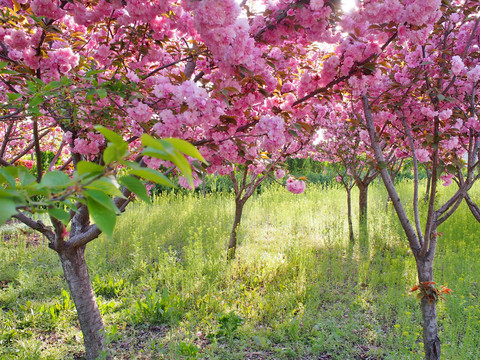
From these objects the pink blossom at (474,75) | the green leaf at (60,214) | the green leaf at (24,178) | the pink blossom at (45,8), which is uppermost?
the pink blossom at (45,8)

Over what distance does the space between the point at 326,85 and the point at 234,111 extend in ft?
1.63

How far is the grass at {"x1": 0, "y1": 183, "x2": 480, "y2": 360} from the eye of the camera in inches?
103

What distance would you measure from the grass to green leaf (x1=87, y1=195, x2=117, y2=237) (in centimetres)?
205

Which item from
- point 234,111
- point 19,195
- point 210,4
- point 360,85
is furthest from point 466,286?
point 19,195

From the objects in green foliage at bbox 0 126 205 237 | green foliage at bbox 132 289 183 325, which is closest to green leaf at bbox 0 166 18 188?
green foliage at bbox 0 126 205 237

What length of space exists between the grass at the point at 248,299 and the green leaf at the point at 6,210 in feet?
6.94

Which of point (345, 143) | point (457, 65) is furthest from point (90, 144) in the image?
point (345, 143)

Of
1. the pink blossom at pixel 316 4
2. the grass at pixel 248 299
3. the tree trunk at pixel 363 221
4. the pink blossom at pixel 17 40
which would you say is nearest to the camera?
the pink blossom at pixel 316 4

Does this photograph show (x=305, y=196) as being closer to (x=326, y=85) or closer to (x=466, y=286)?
(x=466, y=286)

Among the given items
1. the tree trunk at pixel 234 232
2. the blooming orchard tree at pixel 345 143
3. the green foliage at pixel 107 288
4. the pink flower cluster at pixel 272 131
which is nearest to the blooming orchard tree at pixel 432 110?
the pink flower cluster at pixel 272 131

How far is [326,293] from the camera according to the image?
3.43 metres

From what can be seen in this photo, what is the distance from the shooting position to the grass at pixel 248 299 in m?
2.62

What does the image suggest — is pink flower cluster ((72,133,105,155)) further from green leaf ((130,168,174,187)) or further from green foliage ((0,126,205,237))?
green leaf ((130,168,174,187))

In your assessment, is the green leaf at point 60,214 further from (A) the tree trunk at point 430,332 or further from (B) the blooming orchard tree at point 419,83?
(A) the tree trunk at point 430,332
